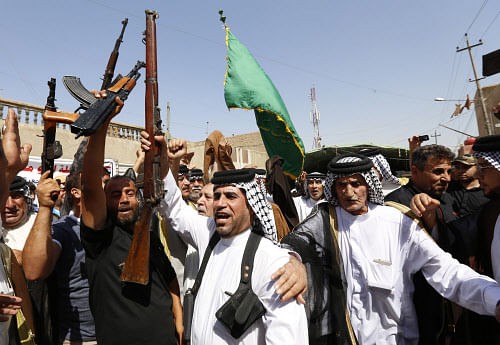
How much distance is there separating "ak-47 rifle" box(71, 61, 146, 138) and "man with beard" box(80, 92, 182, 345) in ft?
0.22

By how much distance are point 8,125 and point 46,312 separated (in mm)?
1509

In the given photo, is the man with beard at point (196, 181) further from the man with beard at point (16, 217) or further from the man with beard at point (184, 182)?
the man with beard at point (16, 217)

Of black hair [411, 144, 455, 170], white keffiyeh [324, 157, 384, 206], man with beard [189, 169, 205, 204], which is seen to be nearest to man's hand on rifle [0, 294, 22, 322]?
white keffiyeh [324, 157, 384, 206]

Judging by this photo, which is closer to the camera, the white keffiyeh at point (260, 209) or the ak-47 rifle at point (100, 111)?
the ak-47 rifle at point (100, 111)

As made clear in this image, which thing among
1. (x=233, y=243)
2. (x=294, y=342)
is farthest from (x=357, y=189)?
(x=294, y=342)

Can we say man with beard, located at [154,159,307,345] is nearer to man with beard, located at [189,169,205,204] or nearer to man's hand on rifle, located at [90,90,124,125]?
man's hand on rifle, located at [90,90,124,125]

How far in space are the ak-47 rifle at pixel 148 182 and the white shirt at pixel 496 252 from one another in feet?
7.17

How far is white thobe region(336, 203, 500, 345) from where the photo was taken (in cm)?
215

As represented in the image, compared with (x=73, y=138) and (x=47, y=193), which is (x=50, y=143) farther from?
(x=73, y=138)

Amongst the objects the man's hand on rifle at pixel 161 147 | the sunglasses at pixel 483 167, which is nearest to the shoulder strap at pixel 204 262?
the man's hand on rifle at pixel 161 147

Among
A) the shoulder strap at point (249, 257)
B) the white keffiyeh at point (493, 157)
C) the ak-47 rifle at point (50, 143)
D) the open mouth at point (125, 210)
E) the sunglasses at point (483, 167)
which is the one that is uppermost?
the ak-47 rifle at point (50, 143)

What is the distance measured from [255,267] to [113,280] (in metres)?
1.10

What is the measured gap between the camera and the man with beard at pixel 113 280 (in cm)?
212

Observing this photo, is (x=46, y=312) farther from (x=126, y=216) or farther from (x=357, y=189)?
(x=357, y=189)
